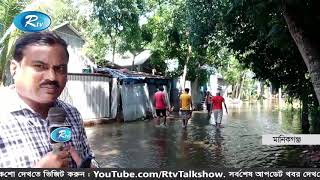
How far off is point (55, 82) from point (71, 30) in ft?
3.73

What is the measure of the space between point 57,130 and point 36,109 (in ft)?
0.86

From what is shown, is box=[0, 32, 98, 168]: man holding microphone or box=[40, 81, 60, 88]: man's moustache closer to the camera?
box=[0, 32, 98, 168]: man holding microphone

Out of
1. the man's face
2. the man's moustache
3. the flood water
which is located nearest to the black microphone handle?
the man's face

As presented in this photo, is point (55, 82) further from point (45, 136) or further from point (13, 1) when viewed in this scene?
point (13, 1)

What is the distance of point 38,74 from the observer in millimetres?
3074

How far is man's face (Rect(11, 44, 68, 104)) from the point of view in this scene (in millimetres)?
3023

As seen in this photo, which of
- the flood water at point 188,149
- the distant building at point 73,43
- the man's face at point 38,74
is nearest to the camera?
the man's face at point 38,74

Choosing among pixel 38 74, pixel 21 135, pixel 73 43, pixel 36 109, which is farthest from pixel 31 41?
pixel 73 43

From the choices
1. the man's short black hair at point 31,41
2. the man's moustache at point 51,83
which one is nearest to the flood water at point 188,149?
the man's moustache at point 51,83

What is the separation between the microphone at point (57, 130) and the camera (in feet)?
9.25

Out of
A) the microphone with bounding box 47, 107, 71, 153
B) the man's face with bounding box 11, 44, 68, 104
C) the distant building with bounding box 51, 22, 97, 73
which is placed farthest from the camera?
Result: the distant building with bounding box 51, 22, 97, 73

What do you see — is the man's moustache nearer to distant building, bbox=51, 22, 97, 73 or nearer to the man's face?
the man's face

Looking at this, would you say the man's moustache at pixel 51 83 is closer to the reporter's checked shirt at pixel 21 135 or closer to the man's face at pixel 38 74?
the man's face at pixel 38 74

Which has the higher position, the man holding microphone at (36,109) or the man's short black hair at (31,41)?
the man's short black hair at (31,41)
